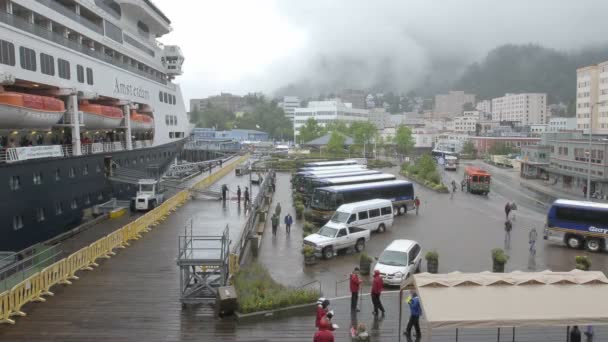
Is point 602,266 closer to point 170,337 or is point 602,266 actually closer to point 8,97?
point 170,337

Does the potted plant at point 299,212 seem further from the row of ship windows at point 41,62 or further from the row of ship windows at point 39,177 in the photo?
the row of ship windows at point 41,62

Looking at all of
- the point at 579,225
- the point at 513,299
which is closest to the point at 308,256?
the point at 513,299

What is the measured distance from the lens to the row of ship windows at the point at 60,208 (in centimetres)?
2098

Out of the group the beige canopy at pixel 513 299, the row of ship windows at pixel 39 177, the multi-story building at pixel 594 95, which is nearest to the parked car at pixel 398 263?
the beige canopy at pixel 513 299

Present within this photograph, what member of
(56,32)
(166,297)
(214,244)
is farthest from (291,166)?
(166,297)

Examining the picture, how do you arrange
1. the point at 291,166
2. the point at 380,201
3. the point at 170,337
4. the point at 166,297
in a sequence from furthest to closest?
the point at 291,166 → the point at 380,201 → the point at 166,297 → the point at 170,337

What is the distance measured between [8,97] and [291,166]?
2032 inches

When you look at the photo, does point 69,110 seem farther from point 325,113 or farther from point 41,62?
point 325,113

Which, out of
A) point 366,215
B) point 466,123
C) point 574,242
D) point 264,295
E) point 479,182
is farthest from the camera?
point 466,123

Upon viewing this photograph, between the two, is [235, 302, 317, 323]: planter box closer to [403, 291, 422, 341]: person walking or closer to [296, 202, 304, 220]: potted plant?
[403, 291, 422, 341]: person walking

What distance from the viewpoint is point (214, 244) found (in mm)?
21844

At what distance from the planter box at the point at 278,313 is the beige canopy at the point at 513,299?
13.5 feet

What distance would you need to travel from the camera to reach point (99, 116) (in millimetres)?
30859

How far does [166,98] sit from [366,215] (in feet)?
91.2
